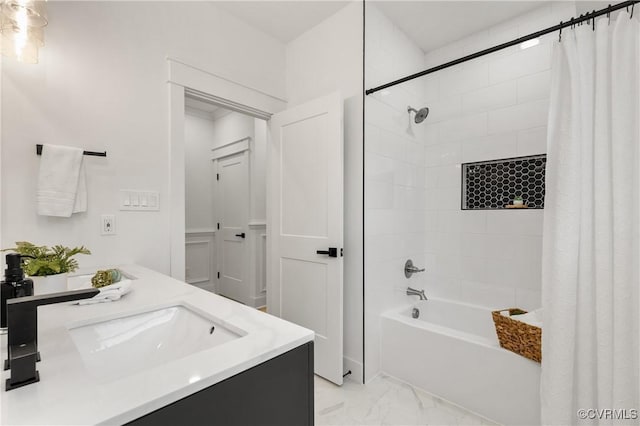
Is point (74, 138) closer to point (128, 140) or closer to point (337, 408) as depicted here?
point (128, 140)

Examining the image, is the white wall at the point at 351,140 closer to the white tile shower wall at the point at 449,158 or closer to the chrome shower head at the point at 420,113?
the white tile shower wall at the point at 449,158

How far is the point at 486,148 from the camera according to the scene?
2461 millimetres

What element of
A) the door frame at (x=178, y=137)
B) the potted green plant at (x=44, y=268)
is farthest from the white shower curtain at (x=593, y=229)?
the door frame at (x=178, y=137)

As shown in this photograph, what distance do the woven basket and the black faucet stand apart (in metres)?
1.90

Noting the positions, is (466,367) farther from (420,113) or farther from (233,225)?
(233,225)

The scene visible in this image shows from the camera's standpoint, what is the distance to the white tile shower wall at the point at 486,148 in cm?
222

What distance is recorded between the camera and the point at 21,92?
1502mm

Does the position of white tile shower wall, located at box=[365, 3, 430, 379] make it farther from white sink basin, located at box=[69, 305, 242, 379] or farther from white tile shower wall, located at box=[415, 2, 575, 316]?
white sink basin, located at box=[69, 305, 242, 379]

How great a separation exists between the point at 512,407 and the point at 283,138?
88.7 inches

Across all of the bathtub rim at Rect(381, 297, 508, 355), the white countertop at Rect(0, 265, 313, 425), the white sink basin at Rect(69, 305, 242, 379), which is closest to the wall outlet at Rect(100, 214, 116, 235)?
the white countertop at Rect(0, 265, 313, 425)

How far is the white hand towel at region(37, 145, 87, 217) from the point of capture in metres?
1.53

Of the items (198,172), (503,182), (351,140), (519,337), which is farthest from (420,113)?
(198,172)

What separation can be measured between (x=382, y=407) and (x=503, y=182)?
1.83 m

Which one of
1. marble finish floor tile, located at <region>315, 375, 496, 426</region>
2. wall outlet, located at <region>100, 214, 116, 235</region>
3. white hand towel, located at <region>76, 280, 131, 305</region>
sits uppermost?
wall outlet, located at <region>100, 214, 116, 235</region>
